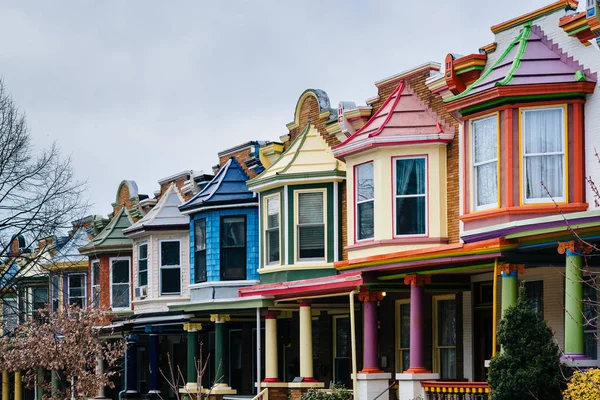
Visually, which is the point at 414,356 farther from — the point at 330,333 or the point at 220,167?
the point at 220,167

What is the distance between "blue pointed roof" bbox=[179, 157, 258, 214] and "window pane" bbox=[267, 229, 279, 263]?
6.44 feet

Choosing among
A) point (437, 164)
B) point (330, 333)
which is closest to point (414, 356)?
point (437, 164)

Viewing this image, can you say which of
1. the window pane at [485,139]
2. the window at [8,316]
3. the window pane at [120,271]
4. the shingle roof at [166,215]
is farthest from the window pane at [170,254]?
the window pane at [485,139]

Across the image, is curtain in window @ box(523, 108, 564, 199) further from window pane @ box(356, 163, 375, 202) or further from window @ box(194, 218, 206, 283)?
window @ box(194, 218, 206, 283)

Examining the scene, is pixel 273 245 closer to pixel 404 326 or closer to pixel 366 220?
pixel 404 326

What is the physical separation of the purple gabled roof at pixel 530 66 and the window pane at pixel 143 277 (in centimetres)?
1806

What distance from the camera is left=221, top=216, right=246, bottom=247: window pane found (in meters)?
31.7

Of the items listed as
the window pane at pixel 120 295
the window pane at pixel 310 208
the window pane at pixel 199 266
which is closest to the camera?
the window pane at pixel 310 208

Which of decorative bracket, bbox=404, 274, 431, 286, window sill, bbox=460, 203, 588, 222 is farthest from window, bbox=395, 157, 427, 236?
window sill, bbox=460, 203, 588, 222

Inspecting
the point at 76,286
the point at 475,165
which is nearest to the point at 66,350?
the point at 76,286

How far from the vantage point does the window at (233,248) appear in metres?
31.6

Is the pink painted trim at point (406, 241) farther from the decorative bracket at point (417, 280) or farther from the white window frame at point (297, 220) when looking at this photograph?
the white window frame at point (297, 220)

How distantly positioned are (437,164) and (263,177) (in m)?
6.44

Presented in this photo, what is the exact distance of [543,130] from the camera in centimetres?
2073
